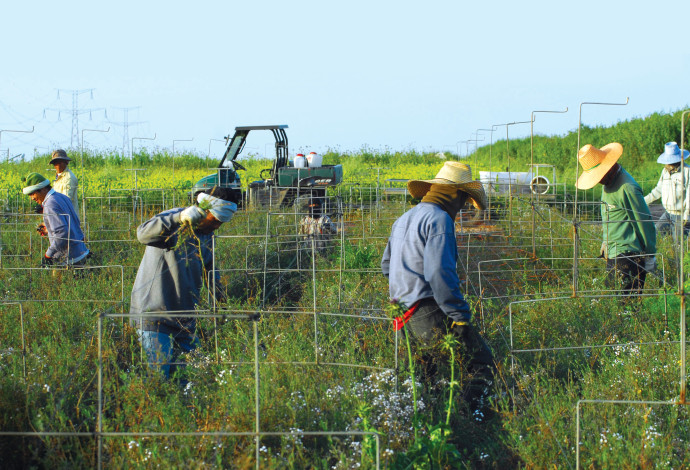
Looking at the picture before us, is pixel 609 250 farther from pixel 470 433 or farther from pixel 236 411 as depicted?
pixel 236 411

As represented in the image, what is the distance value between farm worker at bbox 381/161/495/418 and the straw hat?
1975mm

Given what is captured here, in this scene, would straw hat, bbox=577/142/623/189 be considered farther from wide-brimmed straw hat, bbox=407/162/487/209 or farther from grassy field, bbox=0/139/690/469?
wide-brimmed straw hat, bbox=407/162/487/209

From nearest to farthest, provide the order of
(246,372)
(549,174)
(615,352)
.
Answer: (246,372)
(615,352)
(549,174)

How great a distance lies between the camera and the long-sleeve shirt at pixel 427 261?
3334mm

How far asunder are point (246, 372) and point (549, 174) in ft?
63.2

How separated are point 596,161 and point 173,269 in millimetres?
3507

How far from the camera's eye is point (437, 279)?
3.32 m

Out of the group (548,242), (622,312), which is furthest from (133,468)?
(548,242)

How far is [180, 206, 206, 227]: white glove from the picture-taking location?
3.69 m

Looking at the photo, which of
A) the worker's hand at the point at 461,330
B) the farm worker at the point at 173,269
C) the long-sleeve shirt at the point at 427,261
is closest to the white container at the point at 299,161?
the farm worker at the point at 173,269

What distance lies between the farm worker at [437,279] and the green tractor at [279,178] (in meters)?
7.15

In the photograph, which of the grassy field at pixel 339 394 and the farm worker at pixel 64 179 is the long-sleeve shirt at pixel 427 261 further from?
the farm worker at pixel 64 179

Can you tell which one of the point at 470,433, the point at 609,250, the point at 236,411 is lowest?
the point at 470,433

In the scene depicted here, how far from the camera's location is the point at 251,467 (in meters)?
2.62
